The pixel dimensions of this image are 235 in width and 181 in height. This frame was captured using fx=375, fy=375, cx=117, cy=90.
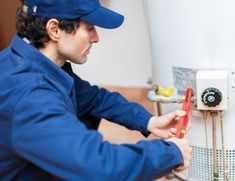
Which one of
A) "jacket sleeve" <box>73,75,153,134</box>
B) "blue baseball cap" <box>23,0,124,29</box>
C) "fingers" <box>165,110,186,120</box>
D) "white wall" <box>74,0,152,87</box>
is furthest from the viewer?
"white wall" <box>74,0,152,87</box>

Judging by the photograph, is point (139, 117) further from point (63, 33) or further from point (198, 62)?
point (63, 33)

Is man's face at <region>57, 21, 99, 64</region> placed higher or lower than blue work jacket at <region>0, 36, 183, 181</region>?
higher

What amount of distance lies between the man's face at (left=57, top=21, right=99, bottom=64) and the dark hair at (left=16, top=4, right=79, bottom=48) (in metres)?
0.02

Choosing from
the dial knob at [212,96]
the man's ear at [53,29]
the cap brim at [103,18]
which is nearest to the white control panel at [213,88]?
the dial knob at [212,96]

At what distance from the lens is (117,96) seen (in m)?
1.06

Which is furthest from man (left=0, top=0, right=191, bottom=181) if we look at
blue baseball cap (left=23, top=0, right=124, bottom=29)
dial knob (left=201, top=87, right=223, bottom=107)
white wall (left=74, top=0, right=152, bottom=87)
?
white wall (left=74, top=0, right=152, bottom=87)

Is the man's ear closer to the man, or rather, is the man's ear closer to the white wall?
the man

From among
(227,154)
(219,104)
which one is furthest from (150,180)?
(227,154)

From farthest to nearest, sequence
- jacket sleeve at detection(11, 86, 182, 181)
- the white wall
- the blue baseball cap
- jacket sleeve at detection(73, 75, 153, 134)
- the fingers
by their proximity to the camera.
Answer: the white wall
jacket sleeve at detection(73, 75, 153, 134)
the fingers
the blue baseball cap
jacket sleeve at detection(11, 86, 182, 181)

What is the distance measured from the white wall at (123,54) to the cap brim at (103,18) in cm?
78

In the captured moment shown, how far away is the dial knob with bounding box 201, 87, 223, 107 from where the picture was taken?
928 mm

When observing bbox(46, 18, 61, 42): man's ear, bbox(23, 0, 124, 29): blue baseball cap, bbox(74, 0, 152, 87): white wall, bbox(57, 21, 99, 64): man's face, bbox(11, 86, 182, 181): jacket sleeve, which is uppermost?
bbox(23, 0, 124, 29): blue baseball cap

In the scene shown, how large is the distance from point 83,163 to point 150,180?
0.13m

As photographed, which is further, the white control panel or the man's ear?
the white control panel
